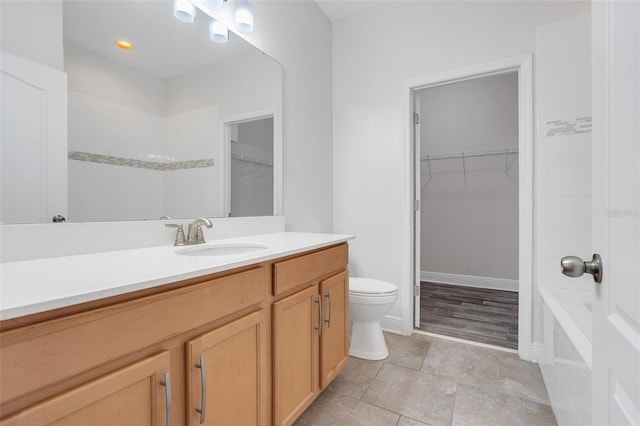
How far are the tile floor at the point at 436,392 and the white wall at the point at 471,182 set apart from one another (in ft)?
6.01

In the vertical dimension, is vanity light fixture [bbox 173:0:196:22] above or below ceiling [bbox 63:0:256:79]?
above

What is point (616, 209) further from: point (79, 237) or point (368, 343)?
point (368, 343)

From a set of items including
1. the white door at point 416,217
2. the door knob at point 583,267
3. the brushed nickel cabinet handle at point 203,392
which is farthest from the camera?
the white door at point 416,217

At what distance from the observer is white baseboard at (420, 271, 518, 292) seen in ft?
11.4

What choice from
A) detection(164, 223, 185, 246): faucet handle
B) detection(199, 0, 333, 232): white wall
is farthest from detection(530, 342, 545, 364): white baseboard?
detection(164, 223, 185, 246): faucet handle

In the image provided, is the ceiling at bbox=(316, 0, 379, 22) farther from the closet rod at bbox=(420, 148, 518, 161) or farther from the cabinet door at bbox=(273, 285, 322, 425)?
the cabinet door at bbox=(273, 285, 322, 425)

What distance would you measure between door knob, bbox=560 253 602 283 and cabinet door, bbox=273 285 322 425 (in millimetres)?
892

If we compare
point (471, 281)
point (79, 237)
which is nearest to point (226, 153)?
point (79, 237)

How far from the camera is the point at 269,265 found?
A: 1113mm

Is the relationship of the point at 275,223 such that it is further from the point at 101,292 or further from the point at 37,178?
the point at 101,292

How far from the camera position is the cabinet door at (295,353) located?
113cm

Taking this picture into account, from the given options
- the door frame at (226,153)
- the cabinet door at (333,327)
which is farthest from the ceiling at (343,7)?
the cabinet door at (333,327)

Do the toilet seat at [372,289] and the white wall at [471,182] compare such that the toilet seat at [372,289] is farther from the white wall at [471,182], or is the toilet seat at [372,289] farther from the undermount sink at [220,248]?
the white wall at [471,182]

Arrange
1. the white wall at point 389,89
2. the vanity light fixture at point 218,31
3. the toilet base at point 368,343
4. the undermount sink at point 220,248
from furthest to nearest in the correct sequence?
the white wall at point 389,89
the toilet base at point 368,343
the vanity light fixture at point 218,31
the undermount sink at point 220,248
